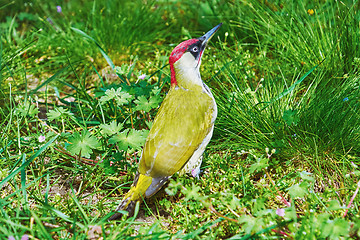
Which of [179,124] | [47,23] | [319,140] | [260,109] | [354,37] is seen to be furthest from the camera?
[47,23]

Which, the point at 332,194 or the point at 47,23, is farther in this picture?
the point at 47,23

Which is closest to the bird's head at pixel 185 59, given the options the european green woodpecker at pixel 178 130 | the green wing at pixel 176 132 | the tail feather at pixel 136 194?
the european green woodpecker at pixel 178 130

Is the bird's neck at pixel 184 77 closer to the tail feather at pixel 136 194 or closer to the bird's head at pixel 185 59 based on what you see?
the bird's head at pixel 185 59

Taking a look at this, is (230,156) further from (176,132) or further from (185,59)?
(185,59)

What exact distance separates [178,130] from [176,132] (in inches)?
0.8

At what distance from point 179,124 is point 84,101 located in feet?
4.32

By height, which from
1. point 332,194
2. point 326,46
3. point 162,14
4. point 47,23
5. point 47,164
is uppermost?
point 47,23

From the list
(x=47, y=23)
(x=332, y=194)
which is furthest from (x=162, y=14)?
(x=332, y=194)

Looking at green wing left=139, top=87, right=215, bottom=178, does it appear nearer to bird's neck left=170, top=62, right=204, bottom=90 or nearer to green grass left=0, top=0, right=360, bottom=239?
bird's neck left=170, top=62, right=204, bottom=90

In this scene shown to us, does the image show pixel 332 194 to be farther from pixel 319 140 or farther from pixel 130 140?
pixel 130 140

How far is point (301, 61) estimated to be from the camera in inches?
141

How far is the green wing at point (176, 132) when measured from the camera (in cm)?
247

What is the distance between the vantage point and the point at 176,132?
2.53 m

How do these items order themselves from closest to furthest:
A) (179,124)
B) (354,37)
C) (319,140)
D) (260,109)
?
(179,124) < (319,140) < (260,109) < (354,37)
